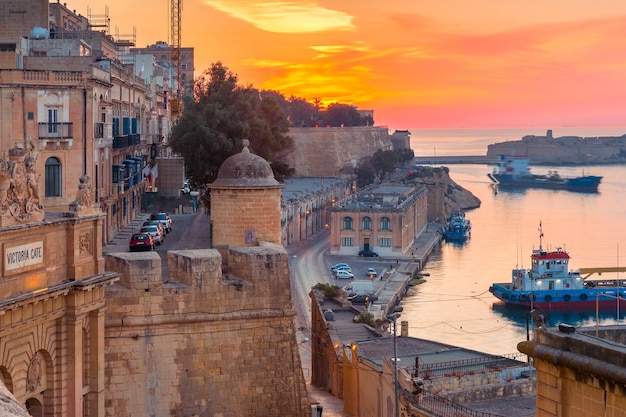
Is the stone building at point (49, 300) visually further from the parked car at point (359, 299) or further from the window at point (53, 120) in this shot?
the parked car at point (359, 299)

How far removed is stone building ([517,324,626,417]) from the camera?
305 inches

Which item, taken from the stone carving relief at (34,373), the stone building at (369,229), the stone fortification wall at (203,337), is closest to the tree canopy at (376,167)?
the stone building at (369,229)

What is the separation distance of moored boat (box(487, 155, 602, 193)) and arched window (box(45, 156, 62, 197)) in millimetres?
114332

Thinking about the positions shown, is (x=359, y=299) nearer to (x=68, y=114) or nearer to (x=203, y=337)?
(x=68, y=114)

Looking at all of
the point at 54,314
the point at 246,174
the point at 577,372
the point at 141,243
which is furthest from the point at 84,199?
the point at 141,243

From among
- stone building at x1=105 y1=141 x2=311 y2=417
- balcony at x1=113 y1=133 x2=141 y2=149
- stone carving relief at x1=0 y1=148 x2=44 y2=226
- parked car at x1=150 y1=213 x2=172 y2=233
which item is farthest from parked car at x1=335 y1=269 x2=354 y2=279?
stone carving relief at x1=0 y1=148 x2=44 y2=226

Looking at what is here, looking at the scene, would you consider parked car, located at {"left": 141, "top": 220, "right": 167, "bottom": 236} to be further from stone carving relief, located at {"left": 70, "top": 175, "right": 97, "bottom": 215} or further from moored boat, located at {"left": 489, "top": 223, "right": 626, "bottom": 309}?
moored boat, located at {"left": 489, "top": 223, "right": 626, "bottom": 309}

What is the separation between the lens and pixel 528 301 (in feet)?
168

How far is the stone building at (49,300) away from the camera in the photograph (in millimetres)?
12773

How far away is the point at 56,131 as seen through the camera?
24.0 metres

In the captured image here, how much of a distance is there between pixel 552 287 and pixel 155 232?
105ft

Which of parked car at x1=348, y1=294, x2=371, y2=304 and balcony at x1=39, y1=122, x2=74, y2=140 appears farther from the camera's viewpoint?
parked car at x1=348, y1=294, x2=371, y2=304

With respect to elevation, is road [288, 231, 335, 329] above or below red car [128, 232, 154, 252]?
below

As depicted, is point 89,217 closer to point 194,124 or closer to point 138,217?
point 194,124
